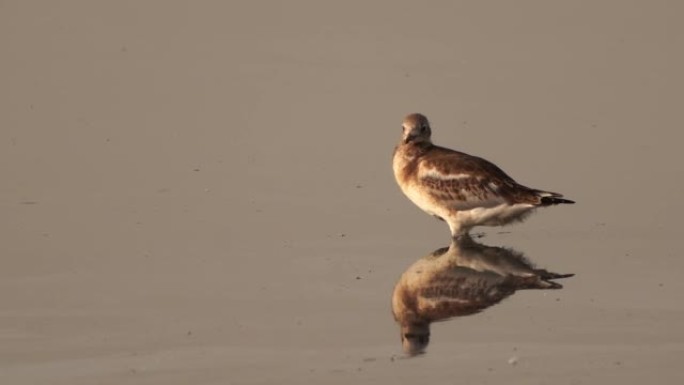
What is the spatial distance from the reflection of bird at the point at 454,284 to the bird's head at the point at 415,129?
1.86 m

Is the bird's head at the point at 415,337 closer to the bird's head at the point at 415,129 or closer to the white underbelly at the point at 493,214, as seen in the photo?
the white underbelly at the point at 493,214

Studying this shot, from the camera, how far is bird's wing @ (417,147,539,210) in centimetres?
1362

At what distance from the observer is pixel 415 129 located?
14.7m

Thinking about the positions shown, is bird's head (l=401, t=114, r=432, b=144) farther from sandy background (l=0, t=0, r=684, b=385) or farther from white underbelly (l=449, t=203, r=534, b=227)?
white underbelly (l=449, t=203, r=534, b=227)

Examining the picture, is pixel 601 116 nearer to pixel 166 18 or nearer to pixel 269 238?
pixel 269 238

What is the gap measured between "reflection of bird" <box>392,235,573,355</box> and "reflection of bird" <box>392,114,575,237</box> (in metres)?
0.58

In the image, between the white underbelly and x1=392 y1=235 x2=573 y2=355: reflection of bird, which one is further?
the white underbelly

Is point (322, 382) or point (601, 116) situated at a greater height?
point (601, 116)

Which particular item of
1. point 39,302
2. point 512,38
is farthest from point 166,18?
point 39,302

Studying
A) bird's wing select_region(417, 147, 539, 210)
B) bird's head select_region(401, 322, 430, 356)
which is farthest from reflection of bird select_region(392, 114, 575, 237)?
bird's head select_region(401, 322, 430, 356)

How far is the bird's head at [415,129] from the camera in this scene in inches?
578

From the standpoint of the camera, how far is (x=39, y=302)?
1135 centimetres

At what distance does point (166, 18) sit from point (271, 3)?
5.43 ft

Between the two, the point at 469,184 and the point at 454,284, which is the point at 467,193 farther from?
the point at 454,284
